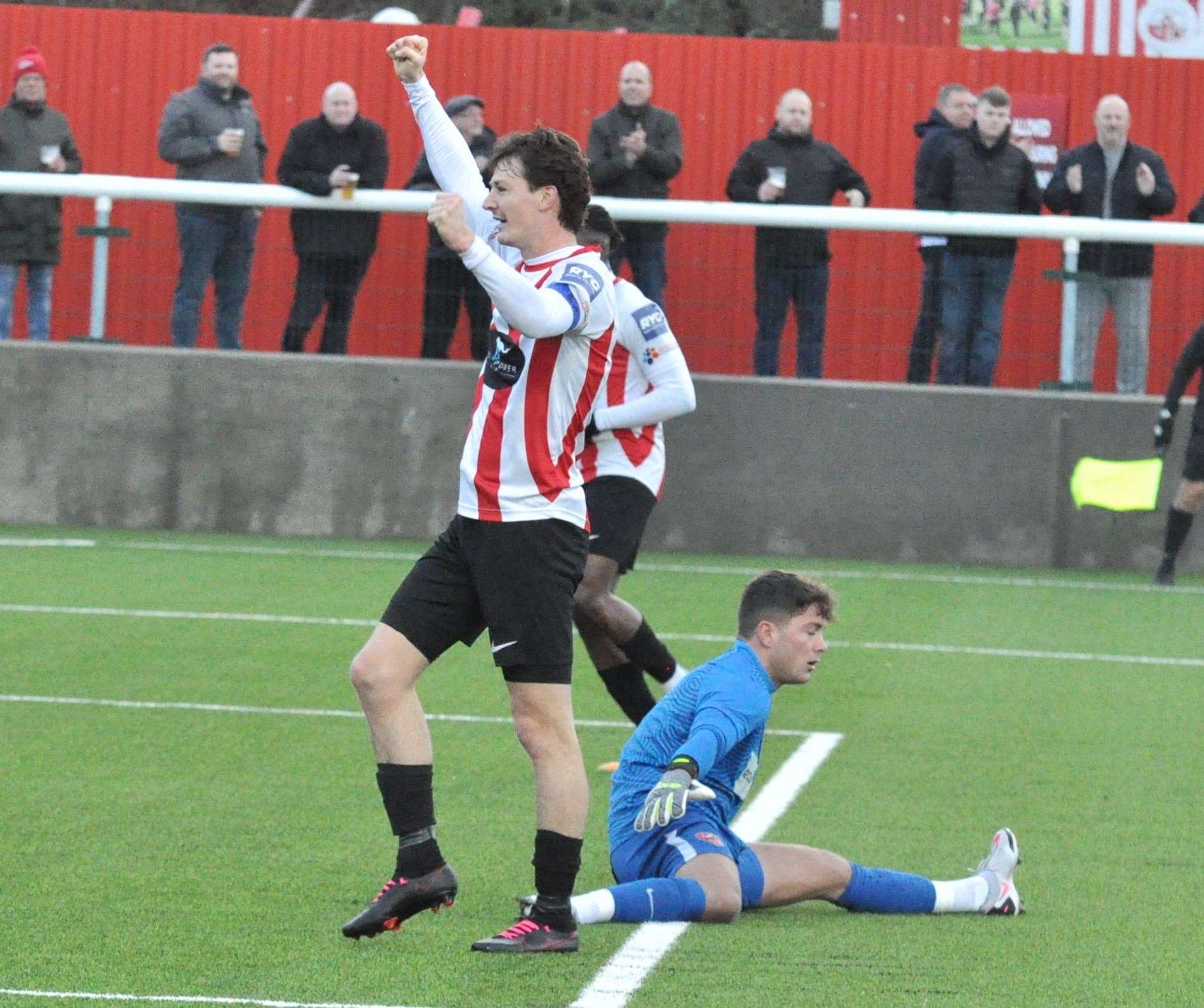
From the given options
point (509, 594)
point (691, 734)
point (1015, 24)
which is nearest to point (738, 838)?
point (691, 734)

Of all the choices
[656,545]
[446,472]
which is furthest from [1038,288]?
[446,472]

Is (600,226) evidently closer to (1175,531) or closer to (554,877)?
(554,877)

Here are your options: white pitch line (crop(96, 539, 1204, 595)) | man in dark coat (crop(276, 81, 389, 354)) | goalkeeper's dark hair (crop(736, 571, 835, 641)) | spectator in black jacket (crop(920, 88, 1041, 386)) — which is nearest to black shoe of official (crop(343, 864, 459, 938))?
goalkeeper's dark hair (crop(736, 571, 835, 641))

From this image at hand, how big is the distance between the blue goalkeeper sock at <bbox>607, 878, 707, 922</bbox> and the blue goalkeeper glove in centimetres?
50

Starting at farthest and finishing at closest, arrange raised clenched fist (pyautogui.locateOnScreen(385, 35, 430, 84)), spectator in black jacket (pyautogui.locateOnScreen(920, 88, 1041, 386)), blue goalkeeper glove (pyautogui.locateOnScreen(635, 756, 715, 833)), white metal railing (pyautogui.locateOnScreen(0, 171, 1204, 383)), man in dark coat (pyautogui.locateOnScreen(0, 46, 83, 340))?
1. man in dark coat (pyautogui.locateOnScreen(0, 46, 83, 340))
2. spectator in black jacket (pyautogui.locateOnScreen(920, 88, 1041, 386))
3. white metal railing (pyautogui.locateOnScreen(0, 171, 1204, 383))
4. raised clenched fist (pyautogui.locateOnScreen(385, 35, 430, 84))
5. blue goalkeeper glove (pyautogui.locateOnScreen(635, 756, 715, 833))

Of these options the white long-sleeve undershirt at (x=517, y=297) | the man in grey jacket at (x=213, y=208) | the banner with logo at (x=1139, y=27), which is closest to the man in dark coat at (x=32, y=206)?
the man in grey jacket at (x=213, y=208)

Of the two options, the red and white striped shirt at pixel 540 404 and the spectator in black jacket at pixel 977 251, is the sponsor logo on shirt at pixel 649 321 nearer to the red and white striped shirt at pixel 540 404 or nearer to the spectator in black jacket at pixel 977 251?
the red and white striped shirt at pixel 540 404

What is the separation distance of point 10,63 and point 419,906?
16.3 metres

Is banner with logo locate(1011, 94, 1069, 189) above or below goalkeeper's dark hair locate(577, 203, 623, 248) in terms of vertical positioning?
above

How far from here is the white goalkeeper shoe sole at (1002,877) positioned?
6.17 m

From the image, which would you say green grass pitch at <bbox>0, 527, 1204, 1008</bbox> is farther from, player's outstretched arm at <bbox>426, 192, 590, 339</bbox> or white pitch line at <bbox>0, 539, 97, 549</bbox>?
player's outstretched arm at <bbox>426, 192, 590, 339</bbox>

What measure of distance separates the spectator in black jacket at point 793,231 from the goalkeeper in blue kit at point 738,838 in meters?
8.97

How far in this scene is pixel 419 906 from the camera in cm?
551

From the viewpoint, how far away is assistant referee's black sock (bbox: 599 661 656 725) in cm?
863
